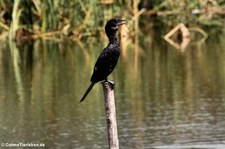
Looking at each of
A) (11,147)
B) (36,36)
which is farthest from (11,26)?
(11,147)

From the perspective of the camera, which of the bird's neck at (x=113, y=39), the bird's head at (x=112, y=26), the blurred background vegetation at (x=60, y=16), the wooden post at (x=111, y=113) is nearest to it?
the wooden post at (x=111, y=113)

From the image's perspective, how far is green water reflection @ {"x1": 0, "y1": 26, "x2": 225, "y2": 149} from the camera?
46.6ft

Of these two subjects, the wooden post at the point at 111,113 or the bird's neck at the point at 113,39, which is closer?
the wooden post at the point at 111,113

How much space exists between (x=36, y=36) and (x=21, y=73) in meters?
8.95

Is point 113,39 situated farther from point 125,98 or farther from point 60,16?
point 60,16

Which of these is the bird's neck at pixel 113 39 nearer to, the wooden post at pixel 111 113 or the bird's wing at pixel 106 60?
the bird's wing at pixel 106 60

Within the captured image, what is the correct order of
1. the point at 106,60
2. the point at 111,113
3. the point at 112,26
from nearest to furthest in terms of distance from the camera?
the point at 111,113, the point at 112,26, the point at 106,60

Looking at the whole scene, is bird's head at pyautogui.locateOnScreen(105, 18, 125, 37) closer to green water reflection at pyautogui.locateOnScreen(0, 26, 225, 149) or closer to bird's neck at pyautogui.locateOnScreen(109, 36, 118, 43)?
bird's neck at pyautogui.locateOnScreen(109, 36, 118, 43)

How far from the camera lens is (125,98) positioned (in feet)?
57.7

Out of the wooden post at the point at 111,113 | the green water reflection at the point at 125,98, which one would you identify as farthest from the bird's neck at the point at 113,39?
the green water reflection at the point at 125,98

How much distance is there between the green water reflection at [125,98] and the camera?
1420 centimetres

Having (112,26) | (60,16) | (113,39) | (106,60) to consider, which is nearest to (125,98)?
(106,60)

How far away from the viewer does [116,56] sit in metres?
10.9

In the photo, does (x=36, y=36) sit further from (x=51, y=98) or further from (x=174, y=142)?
→ (x=174, y=142)
